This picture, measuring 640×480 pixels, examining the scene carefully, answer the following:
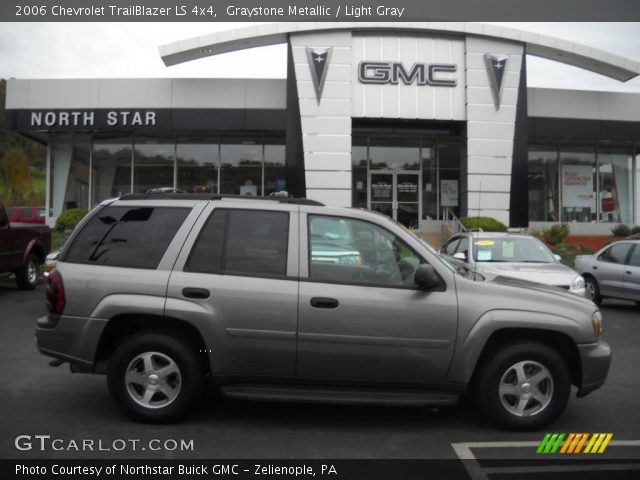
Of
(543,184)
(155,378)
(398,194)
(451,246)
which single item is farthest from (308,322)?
(543,184)

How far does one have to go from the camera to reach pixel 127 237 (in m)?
Result: 4.90

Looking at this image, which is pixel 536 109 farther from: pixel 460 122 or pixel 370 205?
pixel 370 205

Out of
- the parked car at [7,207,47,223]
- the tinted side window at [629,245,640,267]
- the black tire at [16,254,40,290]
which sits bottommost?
the black tire at [16,254,40,290]

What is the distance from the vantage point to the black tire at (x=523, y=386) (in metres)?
4.60

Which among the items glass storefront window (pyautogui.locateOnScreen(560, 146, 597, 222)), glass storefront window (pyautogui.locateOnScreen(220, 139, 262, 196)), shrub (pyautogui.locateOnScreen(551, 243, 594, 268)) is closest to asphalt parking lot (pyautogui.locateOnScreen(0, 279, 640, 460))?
shrub (pyautogui.locateOnScreen(551, 243, 594, 268))

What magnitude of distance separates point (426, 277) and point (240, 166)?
19025 mm

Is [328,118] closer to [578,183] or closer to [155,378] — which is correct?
[578,183]

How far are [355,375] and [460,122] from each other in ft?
59.2

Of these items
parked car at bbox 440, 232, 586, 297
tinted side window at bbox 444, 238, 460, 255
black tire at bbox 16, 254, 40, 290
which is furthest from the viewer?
black tire at bbox 16, 254, 40, 290

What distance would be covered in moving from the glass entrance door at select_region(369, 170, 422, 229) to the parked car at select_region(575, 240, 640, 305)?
10.8 metres

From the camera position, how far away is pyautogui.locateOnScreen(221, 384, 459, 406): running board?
14.7 feet

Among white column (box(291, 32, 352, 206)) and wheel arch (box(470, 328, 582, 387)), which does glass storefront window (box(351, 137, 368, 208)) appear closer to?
white column (box(291, 32, 352, 206))

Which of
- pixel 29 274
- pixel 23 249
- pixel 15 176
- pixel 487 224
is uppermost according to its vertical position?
pixel 15 176

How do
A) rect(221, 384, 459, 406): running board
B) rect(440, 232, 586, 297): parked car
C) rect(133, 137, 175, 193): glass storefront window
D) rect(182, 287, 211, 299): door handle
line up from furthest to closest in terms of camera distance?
rect(133, 137, 175, 193): glass storefront window, rect(440, 232, 586, 297): parked car, rect(182, 287, 211, 299): door handle, rect(221, 384, 459, 406): running board
